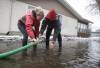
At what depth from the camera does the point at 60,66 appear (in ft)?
18.8

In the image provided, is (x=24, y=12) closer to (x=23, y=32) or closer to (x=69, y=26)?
(x=69, y=26)

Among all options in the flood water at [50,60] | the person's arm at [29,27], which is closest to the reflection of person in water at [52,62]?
the flood water at [50,60]

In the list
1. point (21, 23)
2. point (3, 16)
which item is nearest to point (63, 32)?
point (3, 16)

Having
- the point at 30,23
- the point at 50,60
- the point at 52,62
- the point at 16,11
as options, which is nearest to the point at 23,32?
the point at 30,23

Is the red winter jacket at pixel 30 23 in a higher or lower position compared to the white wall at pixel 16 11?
lower

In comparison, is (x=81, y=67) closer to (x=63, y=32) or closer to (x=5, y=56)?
(x=5, y=56)

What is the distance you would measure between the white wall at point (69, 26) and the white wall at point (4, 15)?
9439 mm

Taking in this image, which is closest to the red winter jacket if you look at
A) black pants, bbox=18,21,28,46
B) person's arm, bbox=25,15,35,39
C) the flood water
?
person's arm, bbox=25,15,35,39

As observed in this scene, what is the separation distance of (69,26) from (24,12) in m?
9.47

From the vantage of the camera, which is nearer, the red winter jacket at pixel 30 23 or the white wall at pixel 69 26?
the red winter jacket at pixel 30 23

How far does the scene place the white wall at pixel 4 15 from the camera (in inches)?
693

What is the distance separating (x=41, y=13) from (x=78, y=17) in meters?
24.3

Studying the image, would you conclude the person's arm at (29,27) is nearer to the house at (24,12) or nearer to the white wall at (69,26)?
the house at (24,12)

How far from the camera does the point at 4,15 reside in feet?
58.3
